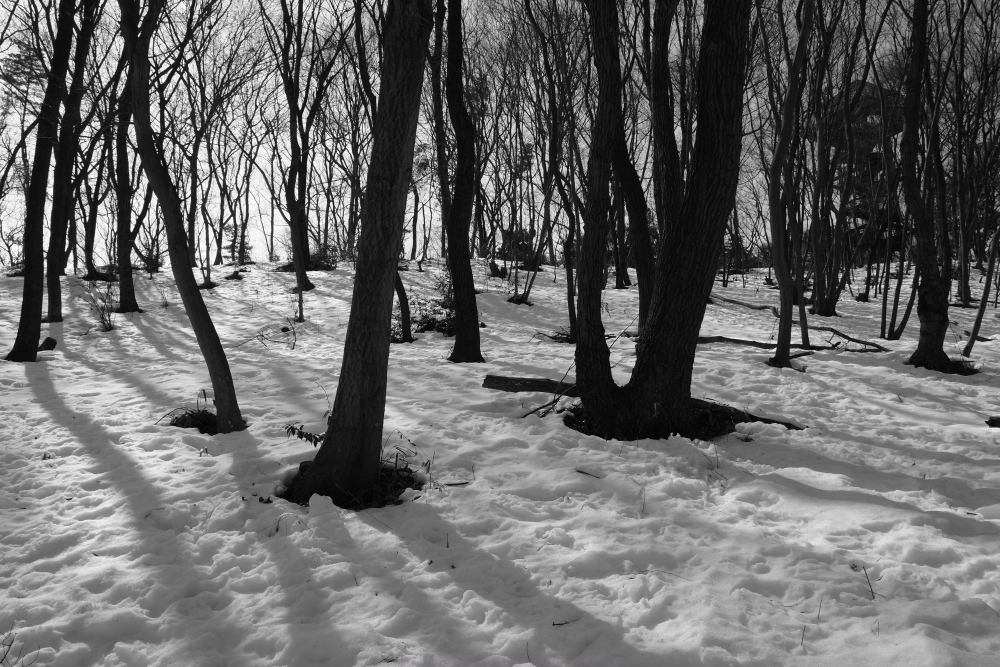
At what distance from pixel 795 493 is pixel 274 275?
17108 millimetres

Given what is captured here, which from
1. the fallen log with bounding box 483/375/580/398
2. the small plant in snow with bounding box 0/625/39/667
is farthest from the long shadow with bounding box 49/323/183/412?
the small plant in snow with bounding box 0/625/39/667

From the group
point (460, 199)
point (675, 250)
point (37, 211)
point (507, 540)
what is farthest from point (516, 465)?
point (37, 211)

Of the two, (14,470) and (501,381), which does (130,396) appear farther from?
(501,381)

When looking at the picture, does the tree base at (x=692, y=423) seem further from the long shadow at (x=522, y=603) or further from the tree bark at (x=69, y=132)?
the tree bark at (x=69, y=132)

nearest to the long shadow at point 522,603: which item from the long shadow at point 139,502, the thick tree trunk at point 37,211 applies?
the long shadow at point 139,502

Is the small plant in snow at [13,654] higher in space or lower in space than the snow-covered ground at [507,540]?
lower

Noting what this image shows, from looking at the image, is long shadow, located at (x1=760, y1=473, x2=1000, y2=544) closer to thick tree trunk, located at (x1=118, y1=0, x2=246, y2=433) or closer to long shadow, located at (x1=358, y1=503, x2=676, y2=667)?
long shadow, located at (x1=358, y1=503, x2=676, y2=667)

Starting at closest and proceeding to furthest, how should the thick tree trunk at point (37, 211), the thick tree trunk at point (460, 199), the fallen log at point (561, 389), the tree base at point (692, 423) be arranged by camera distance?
the tree base at point (692, 423) → the fallen log at point (561, 389) → the thick tree trunk at point (460, 199) → the thick tree trunk at point (37, 211)

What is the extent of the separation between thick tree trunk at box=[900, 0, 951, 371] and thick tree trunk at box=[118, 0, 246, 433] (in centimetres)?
743

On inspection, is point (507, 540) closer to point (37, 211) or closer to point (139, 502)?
point (139, 502)

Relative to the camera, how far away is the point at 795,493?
3.46 meters

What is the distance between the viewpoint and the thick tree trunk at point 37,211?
7.38 m

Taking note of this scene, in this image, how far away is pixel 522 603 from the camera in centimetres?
251

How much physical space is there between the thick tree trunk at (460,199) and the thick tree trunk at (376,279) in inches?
136
